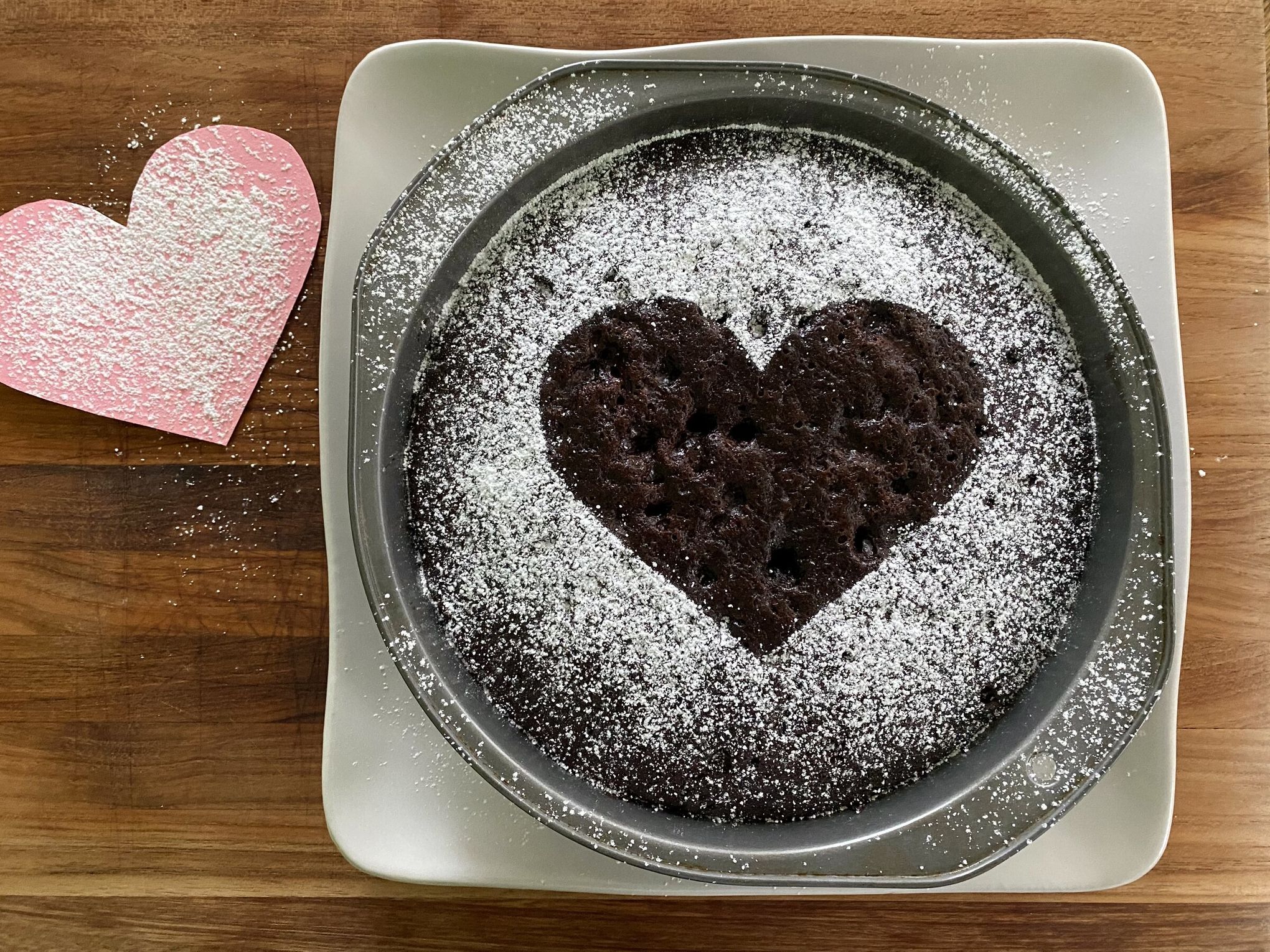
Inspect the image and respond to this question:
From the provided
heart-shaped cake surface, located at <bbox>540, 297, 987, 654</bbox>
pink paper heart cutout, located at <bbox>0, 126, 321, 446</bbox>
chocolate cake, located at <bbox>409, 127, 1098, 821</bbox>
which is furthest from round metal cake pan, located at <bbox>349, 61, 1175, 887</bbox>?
pink paper heart cutout, located at <bbox>0, 126, 321, 446</bbox>

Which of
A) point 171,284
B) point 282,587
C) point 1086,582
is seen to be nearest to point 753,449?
point 1086,582

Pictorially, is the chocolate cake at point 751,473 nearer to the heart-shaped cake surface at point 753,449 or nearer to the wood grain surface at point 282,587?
the heart-shaped cake surface at point 753,449

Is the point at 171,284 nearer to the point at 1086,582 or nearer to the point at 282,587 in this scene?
the point at 282,587

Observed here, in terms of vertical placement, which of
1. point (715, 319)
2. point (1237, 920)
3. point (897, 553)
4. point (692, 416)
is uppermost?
point (715, 319)

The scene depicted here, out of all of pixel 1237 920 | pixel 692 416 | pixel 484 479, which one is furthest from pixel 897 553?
pixel 1237 920

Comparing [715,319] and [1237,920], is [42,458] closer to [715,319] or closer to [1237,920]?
[715,319]

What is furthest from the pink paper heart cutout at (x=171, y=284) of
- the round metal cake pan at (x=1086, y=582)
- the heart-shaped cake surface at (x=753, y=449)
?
the heart-shaped cake surface at (x=753, y=449)
